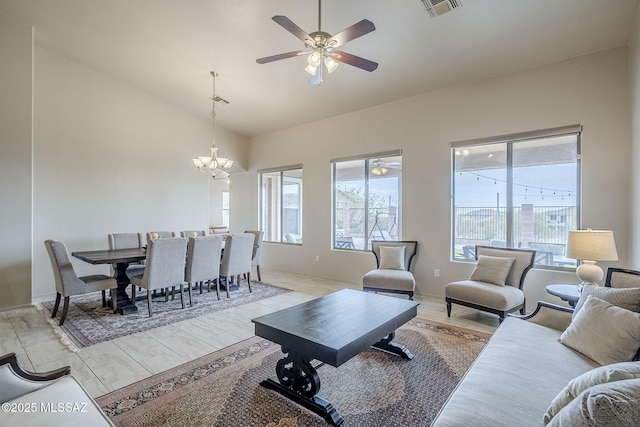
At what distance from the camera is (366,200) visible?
5.64m

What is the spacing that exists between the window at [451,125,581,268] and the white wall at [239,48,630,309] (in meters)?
0.16

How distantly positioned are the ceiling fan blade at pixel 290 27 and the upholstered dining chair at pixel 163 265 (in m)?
2.89

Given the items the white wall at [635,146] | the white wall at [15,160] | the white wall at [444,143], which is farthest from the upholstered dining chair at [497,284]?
the white wall at [15,160]

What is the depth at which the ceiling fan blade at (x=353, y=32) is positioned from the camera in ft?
7.22

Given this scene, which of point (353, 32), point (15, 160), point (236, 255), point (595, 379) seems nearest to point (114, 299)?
point (236, 255)

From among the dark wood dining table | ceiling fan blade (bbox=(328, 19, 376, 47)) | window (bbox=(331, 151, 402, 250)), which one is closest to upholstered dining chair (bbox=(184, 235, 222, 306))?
the dark wood dining table

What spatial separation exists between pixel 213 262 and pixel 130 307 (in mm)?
1190

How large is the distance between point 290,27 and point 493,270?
3.48 m

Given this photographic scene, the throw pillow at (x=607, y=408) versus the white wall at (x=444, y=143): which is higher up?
the white wall at (x=444, y=143)

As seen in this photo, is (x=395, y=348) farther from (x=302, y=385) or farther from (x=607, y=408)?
(x=607, y=408)

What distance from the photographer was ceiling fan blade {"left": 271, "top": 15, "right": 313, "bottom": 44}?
2186 millimetres

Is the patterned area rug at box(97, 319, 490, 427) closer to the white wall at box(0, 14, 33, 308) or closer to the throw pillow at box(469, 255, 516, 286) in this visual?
the throw pillow at box(469, 255, 516, 286)

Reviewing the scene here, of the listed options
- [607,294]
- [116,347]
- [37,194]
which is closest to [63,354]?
[116,347]

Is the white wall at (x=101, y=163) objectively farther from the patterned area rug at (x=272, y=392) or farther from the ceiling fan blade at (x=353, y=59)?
the ceiling fan blade at (x=353, y=59)
